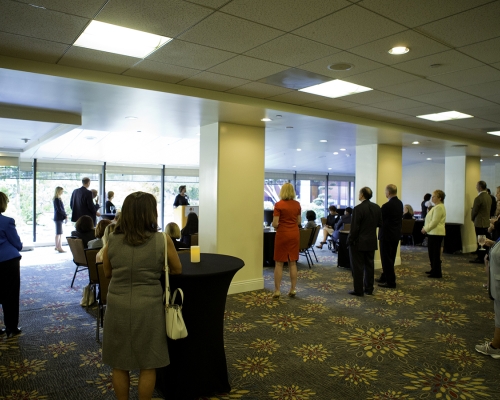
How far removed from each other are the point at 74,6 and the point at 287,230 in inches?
151

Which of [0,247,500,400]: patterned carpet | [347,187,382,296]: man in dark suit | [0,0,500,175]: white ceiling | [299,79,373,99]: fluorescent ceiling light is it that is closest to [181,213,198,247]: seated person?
[0,0,500,175]: white ceiling

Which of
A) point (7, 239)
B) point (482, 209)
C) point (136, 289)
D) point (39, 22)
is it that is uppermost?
point (39, 22)

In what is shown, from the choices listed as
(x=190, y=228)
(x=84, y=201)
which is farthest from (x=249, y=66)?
(x=84, y=201)

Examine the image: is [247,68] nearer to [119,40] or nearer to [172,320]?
[119,40]

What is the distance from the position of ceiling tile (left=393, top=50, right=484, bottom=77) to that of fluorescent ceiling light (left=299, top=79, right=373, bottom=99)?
736mm

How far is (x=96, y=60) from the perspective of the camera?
3.65 m

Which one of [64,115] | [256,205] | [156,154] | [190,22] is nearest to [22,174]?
[156,154]

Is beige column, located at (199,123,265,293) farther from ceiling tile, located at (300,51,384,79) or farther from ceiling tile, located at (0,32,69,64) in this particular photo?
ceiling tile, located at (0,32,69,64)

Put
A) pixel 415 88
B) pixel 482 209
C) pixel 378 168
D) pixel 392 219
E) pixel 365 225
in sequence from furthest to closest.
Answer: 1. pixel 482 209
2. pixel 378 168
3. pixel 392 219
4. pixel 365 225
5. pixel 415 88

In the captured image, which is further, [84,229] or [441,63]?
[84,229]

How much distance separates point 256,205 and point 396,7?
4119 millimetres

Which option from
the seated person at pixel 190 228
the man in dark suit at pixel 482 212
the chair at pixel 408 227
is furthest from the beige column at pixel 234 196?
A: the chair at pixel 408 227

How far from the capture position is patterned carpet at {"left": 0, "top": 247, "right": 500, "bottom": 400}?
124 inches

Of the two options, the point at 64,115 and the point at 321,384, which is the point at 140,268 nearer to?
the point at 321,384
